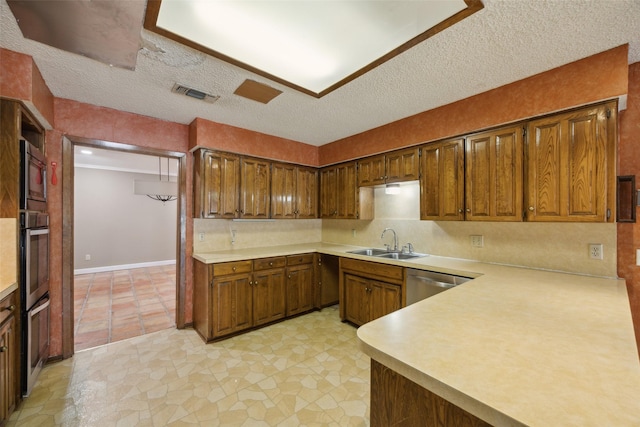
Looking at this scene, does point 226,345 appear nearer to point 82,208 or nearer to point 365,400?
point 365,400

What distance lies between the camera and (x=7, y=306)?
1816mm

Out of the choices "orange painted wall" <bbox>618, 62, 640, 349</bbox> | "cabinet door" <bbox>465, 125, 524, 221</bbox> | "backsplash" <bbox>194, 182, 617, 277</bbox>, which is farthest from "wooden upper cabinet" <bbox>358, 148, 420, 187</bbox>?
"orange painted wall" <bbox>618, 62, 640, 349</bbox>

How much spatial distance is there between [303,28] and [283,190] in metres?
2.50

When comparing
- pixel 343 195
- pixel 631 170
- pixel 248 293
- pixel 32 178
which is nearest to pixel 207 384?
pixel 248 293

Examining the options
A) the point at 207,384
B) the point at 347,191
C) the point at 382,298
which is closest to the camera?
the point at 207,384

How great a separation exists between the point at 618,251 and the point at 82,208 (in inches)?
349

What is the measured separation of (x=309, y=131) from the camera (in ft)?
11.7

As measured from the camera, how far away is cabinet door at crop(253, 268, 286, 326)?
3279mm

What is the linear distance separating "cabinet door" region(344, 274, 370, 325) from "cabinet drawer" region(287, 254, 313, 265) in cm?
60

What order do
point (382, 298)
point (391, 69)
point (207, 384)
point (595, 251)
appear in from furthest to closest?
point (382, 298)
point (207, 384)
point (595, 251)
point (391, 69)

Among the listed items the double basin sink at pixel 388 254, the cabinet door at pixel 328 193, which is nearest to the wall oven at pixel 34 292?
the double basin sink at pixel 388 254

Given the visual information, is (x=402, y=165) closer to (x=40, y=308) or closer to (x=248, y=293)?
(x=248, y=293)

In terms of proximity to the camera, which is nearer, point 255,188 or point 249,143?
point 249,143

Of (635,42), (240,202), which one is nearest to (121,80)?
(240,202)
